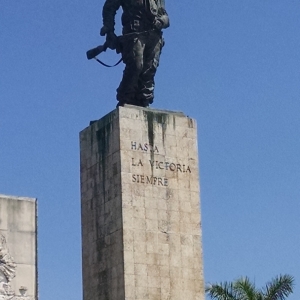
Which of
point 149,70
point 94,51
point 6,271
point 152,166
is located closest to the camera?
point 6,271

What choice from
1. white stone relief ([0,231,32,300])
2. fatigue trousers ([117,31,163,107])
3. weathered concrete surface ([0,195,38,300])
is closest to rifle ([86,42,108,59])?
fatigue trousers ([117,31,163,107])

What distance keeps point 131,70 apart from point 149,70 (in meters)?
0.48

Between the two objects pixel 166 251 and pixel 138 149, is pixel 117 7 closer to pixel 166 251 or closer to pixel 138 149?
pixel 138 149

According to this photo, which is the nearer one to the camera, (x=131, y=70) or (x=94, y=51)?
(x=131, y=70)

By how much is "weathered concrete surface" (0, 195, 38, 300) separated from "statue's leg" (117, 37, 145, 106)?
21.4 ft

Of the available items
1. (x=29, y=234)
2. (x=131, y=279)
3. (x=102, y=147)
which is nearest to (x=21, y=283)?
(x=29, y=234)

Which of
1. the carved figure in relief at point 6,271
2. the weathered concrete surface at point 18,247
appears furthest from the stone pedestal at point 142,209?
the carved figure in relief at point 6,271

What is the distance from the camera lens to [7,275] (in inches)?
773

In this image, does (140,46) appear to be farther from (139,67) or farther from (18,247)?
(18,247)

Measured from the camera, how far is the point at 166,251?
24.8 m

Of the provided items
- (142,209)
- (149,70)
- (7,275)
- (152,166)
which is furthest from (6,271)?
(149,70)

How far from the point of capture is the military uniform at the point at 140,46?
85.5 feet

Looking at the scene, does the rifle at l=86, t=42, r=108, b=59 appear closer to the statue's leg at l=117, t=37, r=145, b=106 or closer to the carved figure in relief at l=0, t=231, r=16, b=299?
the statue's leg at l=117, t=37, r=145, b=106

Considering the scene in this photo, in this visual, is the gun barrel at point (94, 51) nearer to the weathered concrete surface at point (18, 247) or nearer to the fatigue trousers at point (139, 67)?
the fatigue trousers at point (139, 67)
